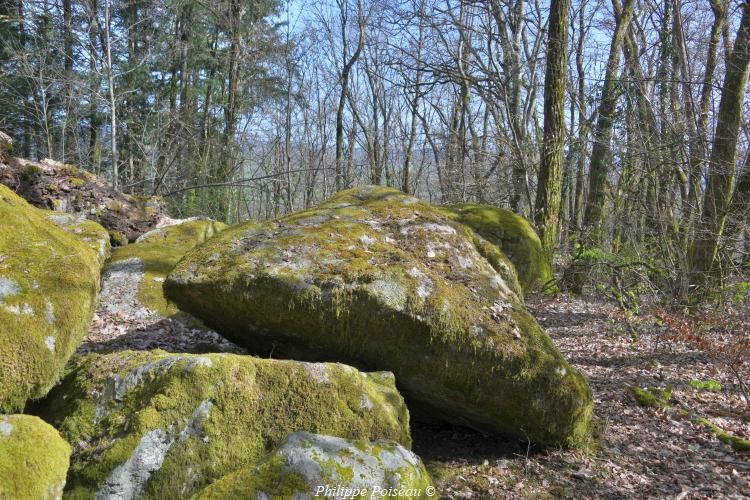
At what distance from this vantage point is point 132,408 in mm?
2879

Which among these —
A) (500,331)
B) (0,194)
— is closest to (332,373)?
(500,331)

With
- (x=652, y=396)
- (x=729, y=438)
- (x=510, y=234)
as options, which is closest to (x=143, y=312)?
(x=510, y=234)

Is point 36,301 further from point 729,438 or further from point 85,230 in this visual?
point 729,438

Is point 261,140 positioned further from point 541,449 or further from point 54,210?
point 541,449

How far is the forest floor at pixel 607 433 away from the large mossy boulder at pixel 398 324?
282 mm

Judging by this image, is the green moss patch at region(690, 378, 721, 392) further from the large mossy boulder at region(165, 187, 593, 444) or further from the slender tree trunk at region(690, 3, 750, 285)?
the slender tree trunk at region(690, 3, 750, 285)

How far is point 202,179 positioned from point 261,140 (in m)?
5.17

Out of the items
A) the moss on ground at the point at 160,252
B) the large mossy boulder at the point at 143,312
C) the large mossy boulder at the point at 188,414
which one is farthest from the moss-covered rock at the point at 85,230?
the large mossy boulder at the point at 188,414

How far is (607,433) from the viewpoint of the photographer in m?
4.33

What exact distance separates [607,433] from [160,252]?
6.93m

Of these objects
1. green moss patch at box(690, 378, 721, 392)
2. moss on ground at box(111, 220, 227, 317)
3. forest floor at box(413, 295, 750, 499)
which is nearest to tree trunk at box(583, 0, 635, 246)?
forest floor at box(413, 295, 750, 499)

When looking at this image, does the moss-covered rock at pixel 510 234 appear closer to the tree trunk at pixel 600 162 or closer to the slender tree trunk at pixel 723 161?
the tree trunk at pixel 600 162

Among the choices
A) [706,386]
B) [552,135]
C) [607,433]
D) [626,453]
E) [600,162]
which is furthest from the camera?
[600,162]

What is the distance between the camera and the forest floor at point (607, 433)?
Answer: 364 centimetres
